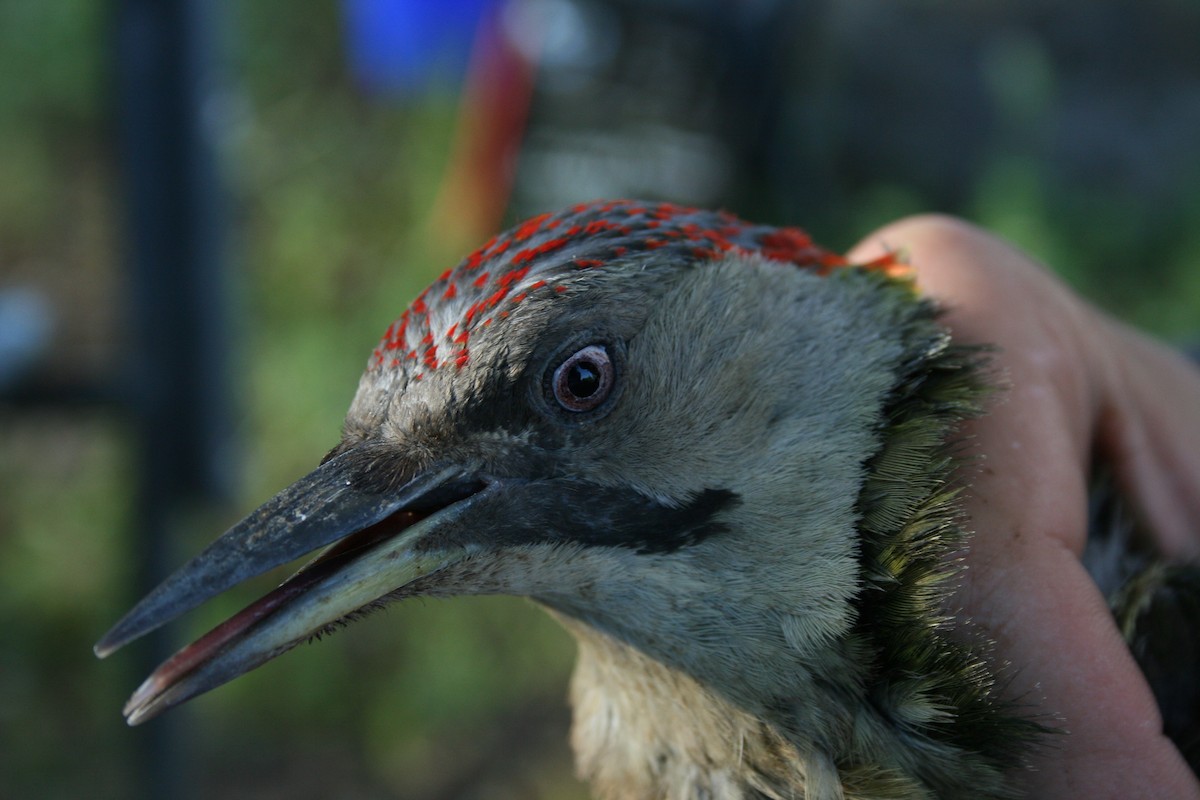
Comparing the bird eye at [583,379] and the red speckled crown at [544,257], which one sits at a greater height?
the red speckled crown at [544,257]

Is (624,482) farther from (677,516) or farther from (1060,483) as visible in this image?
(1060,483)

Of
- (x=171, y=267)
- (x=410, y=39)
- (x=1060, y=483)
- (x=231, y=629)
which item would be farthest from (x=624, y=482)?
(x=410, y=39)

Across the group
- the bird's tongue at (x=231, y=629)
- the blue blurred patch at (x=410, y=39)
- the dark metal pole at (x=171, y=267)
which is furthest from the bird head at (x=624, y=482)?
the blue blurred patch at (x=410, y=39)

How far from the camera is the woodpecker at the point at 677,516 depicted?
1.99 m

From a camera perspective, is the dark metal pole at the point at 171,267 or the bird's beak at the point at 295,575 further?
the dark metal pole at the point at 171,267

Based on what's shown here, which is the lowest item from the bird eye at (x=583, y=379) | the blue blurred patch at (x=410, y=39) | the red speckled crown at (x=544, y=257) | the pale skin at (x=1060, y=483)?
the pale skin at (x=1060, y=483)

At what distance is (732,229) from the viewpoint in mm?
2396

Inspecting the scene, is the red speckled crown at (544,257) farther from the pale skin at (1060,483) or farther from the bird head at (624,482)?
the pale skin at (1060,483)

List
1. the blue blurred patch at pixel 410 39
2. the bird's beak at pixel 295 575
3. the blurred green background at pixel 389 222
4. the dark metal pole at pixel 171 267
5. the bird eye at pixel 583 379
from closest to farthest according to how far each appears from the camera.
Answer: the bird's beak at pixel 295 575 → the bird eye at pixel 583 379 → the dark metal pole at pixel 171 267 → the blurred green background at pixel 389 222 → the blue blurred patch at pixel 410 39

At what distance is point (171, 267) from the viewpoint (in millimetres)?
3922

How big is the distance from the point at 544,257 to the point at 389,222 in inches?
202

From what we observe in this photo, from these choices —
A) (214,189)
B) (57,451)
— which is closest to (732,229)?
(214,189)

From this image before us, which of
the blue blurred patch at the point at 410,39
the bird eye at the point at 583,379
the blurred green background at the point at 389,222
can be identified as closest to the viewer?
the bird eye at the point at 583,379

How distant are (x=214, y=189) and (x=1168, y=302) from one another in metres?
5.43
